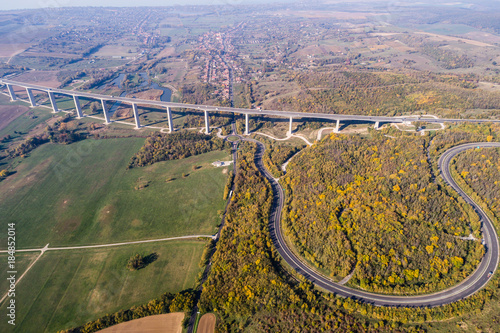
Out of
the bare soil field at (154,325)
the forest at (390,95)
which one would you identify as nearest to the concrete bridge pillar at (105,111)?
the forest at (390,95)

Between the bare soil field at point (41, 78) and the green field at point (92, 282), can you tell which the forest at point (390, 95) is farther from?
the bare soil field at point (41, 78)

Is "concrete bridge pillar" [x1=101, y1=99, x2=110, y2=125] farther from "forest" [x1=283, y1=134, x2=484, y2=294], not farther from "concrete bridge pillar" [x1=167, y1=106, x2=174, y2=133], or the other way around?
"forest" [x1=283, y1=134, x2=484, y2=294]

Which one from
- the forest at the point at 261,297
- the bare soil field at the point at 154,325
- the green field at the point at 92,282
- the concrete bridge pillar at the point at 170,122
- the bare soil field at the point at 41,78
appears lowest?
the green field at the point at 92,282

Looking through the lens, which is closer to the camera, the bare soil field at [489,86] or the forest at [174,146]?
the forest at [174,146]

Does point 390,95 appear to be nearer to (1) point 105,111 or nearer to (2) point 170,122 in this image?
(2) point 170,122

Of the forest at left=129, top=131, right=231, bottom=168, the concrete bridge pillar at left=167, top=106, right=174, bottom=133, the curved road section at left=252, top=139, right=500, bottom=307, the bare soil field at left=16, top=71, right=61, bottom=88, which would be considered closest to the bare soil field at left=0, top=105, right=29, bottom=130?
the bare soil field at left=16, top=71, right=61, bottom=88
